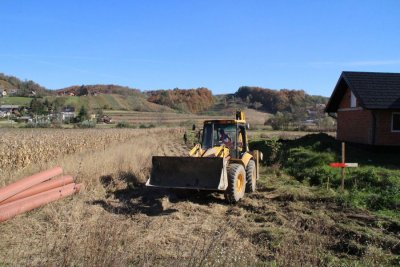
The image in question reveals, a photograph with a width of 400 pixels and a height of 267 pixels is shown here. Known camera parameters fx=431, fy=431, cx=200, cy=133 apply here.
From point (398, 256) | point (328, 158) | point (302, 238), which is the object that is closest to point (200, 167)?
point (302, 238)

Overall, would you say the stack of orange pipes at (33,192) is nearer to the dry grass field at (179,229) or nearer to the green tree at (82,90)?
the dry grass field at (179,229)

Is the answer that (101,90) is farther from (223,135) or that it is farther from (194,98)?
(223,135)

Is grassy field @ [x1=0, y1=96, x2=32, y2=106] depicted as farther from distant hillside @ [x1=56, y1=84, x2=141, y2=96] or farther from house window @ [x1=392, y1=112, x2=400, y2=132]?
house window @ [x1=392, y1=112, x2=400, y2=132]

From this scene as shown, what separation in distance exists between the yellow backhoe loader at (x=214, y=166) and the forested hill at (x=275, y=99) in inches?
3807

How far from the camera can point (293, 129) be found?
184 ft

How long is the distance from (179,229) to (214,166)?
7.76ft

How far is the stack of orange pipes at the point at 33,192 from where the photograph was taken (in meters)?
8.45

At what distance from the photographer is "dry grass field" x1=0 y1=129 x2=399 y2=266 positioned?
16.9ft

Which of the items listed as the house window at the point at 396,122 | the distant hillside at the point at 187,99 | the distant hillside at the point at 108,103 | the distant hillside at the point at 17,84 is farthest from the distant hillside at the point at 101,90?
the house window at the point at 396,122

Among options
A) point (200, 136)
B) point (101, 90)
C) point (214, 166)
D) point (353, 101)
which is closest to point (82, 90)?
point (101, 90)

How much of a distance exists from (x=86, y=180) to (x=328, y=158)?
33.0 ft

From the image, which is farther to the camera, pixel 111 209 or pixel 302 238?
pixel 111 209

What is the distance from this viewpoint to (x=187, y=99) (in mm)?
124062

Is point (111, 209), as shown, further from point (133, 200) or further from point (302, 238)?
point (302, 238)
